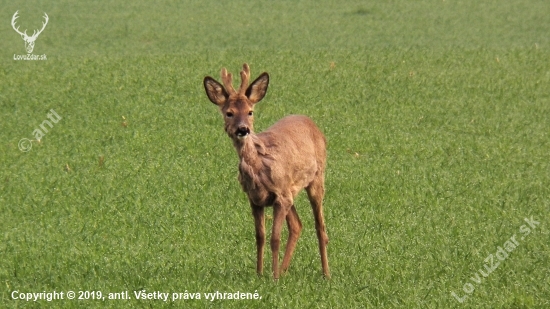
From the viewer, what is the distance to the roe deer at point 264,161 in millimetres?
8352

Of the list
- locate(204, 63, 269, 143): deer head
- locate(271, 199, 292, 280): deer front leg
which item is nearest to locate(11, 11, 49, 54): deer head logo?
locate(204, 63, 269, 143): deer head

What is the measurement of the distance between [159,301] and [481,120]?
12.4 m

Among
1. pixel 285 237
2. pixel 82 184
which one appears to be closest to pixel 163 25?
pixel 82 184

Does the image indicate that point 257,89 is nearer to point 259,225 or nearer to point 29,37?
point 259,225

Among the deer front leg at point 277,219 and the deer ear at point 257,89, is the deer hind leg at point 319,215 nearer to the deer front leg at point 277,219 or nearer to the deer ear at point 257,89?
the deer front leg at point 277,219

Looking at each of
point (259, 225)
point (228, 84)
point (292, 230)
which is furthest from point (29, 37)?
point (259, 225)

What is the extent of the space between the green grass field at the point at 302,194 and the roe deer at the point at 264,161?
435 millimetres

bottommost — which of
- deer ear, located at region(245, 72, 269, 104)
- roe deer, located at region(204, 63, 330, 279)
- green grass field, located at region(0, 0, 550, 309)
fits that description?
green grass field, located at region(0, 0, 550, 309)

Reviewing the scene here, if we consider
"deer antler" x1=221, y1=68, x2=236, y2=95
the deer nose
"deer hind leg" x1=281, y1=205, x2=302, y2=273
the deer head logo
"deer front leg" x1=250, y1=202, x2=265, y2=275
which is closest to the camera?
the deer nose

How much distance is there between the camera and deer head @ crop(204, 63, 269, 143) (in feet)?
27.0

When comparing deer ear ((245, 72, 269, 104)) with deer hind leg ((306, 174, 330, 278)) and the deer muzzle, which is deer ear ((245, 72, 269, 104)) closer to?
the deer muzzle

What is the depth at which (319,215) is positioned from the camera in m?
9.39

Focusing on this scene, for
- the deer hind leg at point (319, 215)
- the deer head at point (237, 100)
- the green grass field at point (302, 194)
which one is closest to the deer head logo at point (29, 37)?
the green grass field at point (302, 194)

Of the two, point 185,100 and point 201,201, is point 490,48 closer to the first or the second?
point 185,100
